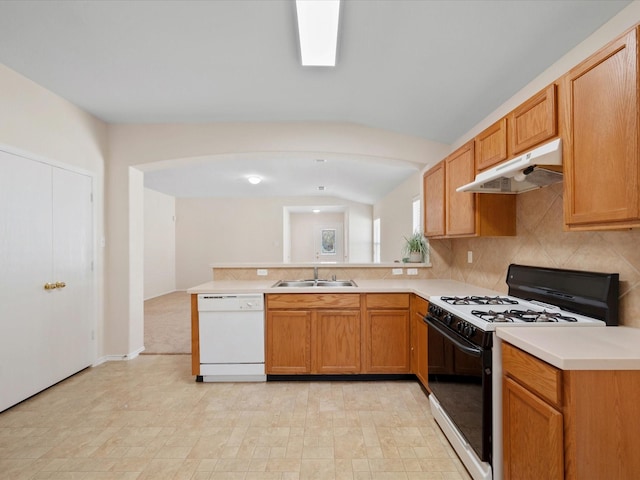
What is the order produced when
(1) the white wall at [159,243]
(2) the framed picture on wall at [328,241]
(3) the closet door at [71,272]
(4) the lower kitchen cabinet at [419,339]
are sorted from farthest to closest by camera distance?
(2) the framed picture on wall at [328,241] → (1) the white wall at [159,243] → (3) the closet door at [71,272] → (4) the lower kitchen cabinet at [419,339]

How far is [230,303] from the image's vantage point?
2.93m

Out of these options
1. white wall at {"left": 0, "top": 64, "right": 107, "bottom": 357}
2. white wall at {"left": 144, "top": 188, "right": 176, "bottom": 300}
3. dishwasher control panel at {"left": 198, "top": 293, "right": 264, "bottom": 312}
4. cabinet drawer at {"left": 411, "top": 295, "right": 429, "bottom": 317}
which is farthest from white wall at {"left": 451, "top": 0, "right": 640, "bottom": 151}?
white wall at {"left": 144, "top": 188, "right": 176, "bottom": 300}

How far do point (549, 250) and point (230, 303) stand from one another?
2.51 metres

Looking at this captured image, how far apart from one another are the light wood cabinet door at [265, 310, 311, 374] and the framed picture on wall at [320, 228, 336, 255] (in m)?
7.58

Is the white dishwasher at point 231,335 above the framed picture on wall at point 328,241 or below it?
below

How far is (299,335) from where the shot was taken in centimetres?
295

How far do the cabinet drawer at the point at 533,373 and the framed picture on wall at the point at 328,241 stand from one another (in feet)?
29.5

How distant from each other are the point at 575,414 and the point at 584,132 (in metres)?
1.19

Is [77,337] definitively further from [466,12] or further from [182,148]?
[466,12]

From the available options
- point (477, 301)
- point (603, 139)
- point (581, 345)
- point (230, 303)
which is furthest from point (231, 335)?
point (603, 139)

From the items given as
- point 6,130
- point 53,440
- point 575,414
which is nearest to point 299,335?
point 53,440

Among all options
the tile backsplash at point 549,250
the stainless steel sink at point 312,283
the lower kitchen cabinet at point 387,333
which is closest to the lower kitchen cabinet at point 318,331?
the lower kitchen cabinet at point 387,333

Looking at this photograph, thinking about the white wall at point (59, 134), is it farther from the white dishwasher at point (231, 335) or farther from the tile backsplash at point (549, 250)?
the tile backsplash at point (549, 250)

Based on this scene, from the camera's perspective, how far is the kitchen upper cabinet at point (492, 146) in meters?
2.06
